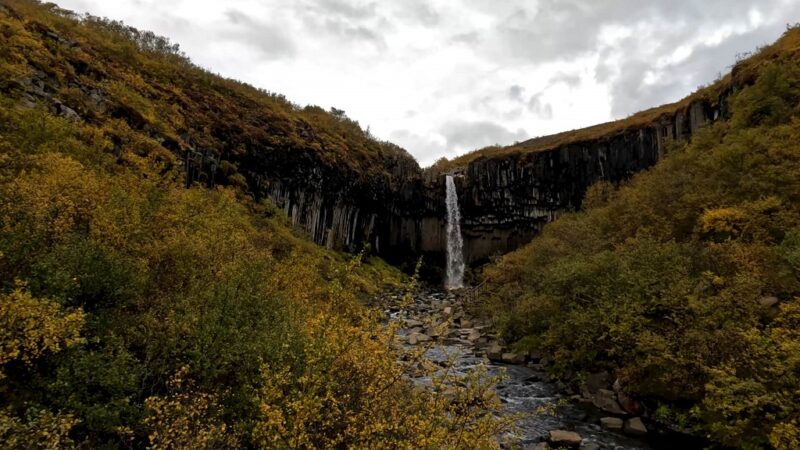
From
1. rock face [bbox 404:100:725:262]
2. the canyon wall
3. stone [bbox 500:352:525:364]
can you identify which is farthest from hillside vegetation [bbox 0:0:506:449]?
rock face [bbox 404:100:725:262]

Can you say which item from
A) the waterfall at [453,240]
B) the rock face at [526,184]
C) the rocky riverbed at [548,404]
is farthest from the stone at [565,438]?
the waterfall at [453,240]

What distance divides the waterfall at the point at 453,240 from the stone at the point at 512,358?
44168mm

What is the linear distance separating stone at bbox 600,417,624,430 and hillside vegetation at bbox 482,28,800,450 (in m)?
1.40

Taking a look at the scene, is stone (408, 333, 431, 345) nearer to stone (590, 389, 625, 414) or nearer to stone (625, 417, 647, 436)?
stone (590, 389, 625, 414)

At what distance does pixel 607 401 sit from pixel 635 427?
80.7 inches

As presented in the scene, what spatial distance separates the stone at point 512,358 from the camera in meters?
24.8

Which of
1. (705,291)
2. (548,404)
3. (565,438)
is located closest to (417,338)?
(565,438)

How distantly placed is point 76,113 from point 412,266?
5519cm

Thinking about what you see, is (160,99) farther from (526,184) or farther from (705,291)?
(526,184)

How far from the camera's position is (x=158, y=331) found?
9578 millimetres

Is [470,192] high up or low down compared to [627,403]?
up

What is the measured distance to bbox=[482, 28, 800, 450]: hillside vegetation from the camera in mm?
11688

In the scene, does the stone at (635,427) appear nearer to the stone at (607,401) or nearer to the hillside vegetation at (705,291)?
the hillside vegetation at (705,291)

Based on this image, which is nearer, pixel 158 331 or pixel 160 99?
pixel 158 331
